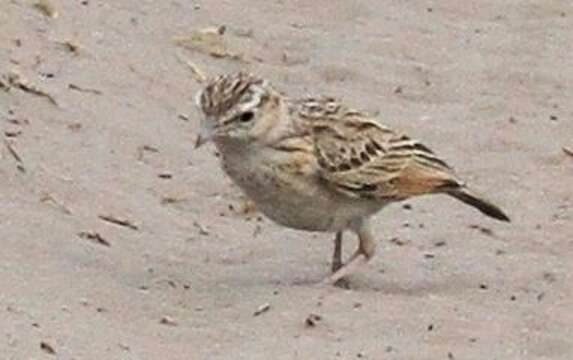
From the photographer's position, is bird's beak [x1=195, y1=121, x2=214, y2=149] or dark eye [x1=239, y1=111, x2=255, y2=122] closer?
bird's beak [x1=195, y1=121, x2=214, y2=149]

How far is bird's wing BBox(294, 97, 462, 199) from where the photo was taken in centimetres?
1019

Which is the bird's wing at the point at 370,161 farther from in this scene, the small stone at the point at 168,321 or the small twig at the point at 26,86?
the small twig at the point at 26,86

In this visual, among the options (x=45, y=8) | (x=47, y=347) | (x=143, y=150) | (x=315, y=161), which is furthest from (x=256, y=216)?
(x=47, y=347)

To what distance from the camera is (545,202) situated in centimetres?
1193

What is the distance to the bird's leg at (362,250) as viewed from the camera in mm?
10305

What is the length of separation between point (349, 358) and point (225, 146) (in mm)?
1339

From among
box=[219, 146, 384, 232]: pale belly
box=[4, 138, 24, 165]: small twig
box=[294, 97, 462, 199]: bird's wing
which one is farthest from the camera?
box=[4, 138, 24, 165]: small twig

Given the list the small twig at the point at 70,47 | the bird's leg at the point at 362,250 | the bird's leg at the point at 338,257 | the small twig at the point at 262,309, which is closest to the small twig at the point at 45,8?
the small twig at the point at 70,47

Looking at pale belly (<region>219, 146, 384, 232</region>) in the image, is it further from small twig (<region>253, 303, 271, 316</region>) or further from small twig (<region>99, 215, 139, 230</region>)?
small twig (<region>99, 215, 139, 230</region>)

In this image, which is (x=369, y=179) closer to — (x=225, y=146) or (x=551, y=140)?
(x=225, y=146)

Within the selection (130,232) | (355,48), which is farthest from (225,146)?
(355,48)

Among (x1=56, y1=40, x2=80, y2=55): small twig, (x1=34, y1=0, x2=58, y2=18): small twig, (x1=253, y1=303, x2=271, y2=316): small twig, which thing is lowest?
(x1=34, y1=0, x2=58, y2=18): small twig

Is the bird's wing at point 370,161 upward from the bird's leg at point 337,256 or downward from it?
upward

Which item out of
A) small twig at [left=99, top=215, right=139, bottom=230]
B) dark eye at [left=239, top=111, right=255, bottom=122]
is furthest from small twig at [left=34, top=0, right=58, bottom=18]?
dark eye at [left=239, top=111, right=255, bottom=122]
